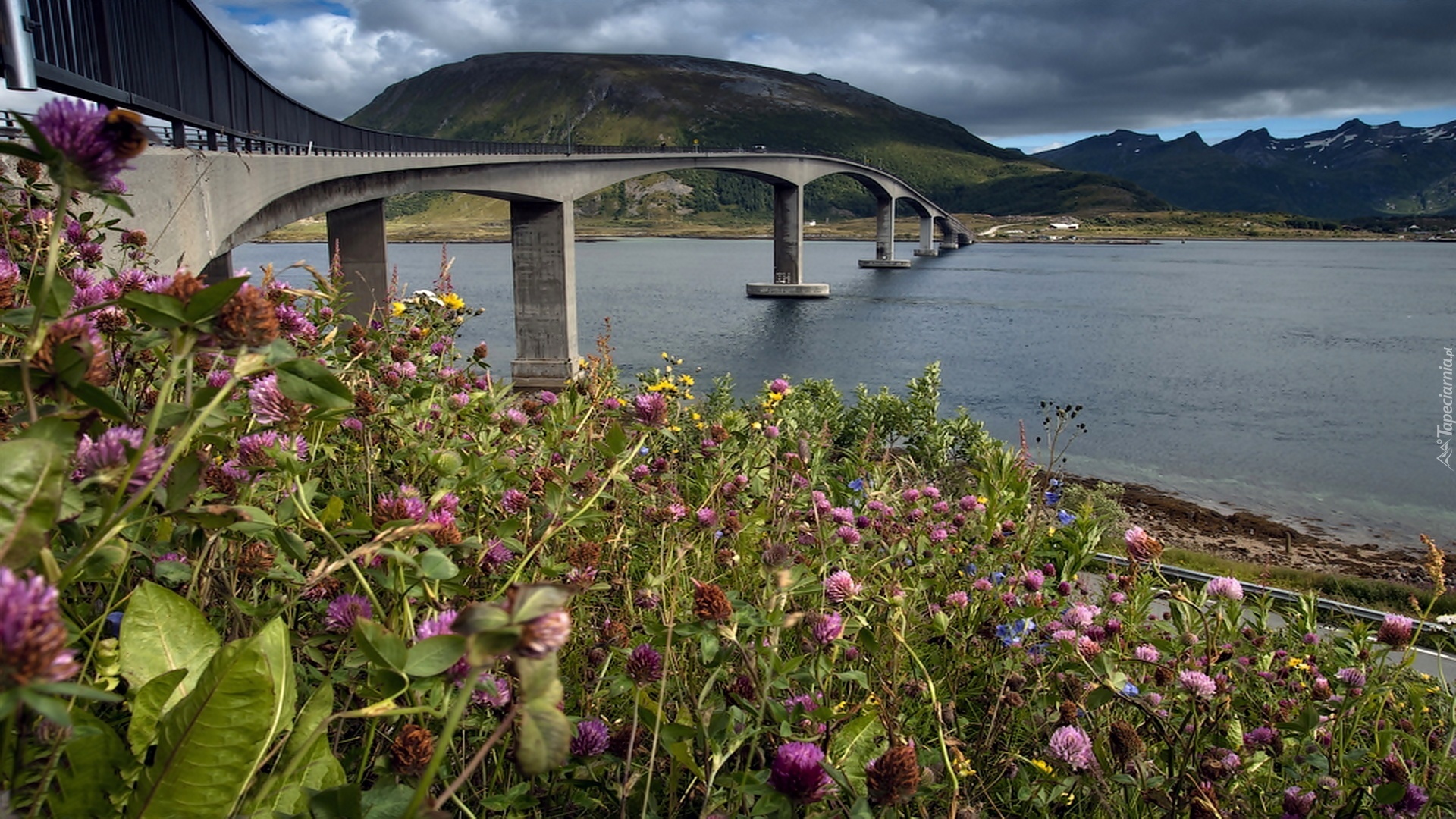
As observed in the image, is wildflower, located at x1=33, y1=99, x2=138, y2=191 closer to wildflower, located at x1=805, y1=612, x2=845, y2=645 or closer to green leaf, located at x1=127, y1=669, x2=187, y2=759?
green leaf, located at x1=127, y1=669, x2=187, y2=759

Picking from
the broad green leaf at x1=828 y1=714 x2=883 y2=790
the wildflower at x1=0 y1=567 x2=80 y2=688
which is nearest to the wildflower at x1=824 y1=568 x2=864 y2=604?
the broad green leaf at x1=828 y1=714 x2=883 y2=790

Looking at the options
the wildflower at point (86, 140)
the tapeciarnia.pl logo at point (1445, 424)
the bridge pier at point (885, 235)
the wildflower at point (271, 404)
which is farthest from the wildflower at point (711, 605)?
the bridge pier at point (885, 235)

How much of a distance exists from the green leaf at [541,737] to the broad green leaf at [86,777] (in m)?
0.80

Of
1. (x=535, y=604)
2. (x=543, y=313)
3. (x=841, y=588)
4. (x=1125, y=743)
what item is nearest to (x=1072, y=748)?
(x=1125, y=743)

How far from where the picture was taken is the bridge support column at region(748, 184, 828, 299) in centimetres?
6391

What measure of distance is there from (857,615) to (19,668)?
156cm

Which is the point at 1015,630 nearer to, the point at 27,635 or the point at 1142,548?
the point at 1142,548

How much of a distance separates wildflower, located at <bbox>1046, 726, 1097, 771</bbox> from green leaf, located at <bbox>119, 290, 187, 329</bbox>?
1.71 metres

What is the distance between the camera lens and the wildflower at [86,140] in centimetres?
99

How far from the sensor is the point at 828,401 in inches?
508

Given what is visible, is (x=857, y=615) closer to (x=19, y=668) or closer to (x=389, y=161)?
(x=19, y=668)

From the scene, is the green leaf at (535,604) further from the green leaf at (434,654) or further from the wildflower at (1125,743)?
the wildflower at (1125,743)

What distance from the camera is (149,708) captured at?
4.42ft

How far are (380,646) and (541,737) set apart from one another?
390 mm
